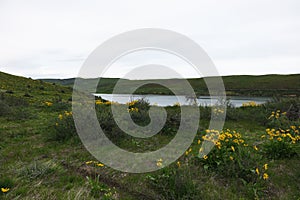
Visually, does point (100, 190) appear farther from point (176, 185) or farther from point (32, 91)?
point (32, 91)

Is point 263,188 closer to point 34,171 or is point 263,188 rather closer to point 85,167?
point 85,167

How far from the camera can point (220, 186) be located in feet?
13.1

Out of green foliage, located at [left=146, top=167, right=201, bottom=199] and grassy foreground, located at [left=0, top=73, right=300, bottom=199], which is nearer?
green foliage, located at [left=146, top=167, right=201, bottom=199]

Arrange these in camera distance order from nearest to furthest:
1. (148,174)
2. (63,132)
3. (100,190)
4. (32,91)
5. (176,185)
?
(176,185)
(100,190)
(148,174)
(63,132)
(32,91)

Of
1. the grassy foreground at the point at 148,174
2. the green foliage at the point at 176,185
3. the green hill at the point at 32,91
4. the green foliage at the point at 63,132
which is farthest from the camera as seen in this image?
the green hill at the point at 32,91

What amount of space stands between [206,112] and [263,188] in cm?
616

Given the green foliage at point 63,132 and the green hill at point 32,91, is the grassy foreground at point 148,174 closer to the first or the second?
the green foliage at point 63,132

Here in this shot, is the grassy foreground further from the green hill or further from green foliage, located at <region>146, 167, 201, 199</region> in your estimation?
the green hill

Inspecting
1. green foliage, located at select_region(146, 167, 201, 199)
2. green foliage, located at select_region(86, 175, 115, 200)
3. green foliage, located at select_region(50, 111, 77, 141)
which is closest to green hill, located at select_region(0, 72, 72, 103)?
green foliage, located at select_region(50, 111, 77, 141)

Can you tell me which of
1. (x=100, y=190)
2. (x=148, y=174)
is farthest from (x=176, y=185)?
(x=100, y=190)

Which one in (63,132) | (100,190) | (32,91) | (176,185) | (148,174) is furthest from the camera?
(32,91)

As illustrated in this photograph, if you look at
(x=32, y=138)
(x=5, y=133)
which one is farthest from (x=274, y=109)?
(x=5, y=133)

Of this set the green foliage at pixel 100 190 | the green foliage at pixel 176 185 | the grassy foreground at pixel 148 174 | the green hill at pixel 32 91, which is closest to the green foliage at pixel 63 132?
the grassy foreground at pixel 148 174

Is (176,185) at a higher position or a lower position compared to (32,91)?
Result: lower
